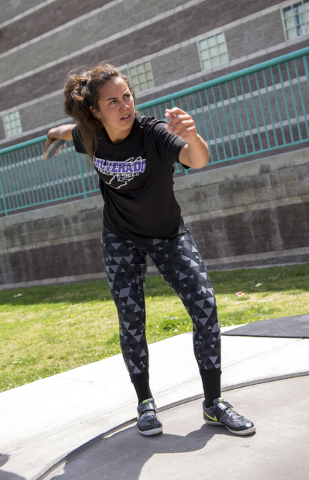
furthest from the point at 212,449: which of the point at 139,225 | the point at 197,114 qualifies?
the point at 197,114

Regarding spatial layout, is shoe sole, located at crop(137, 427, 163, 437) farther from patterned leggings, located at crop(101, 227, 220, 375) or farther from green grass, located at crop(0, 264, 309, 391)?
green grass, located at crop(0, 264, 309, 391)

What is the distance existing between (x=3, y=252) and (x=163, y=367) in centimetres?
793

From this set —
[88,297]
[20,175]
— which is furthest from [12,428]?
[20,175]

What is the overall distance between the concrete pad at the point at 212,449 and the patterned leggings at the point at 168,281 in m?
0.35

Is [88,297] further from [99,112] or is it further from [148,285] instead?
[99,112]

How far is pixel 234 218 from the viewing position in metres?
7.98

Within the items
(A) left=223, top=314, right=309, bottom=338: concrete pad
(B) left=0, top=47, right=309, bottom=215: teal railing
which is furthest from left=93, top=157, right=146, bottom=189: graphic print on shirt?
(B) left=0, top=47, right=309, bottom=215: teal railing

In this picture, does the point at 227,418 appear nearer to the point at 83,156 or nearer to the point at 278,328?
the point at 278,328

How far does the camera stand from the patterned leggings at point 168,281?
106 inches

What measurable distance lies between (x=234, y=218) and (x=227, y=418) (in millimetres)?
5630

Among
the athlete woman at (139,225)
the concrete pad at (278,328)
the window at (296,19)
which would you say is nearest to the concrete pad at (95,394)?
the concrete pad at (278,328)

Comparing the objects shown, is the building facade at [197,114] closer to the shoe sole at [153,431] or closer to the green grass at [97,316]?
the green grass at [97,316]

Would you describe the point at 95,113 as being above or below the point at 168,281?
above

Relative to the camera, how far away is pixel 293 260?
756 centimetres
